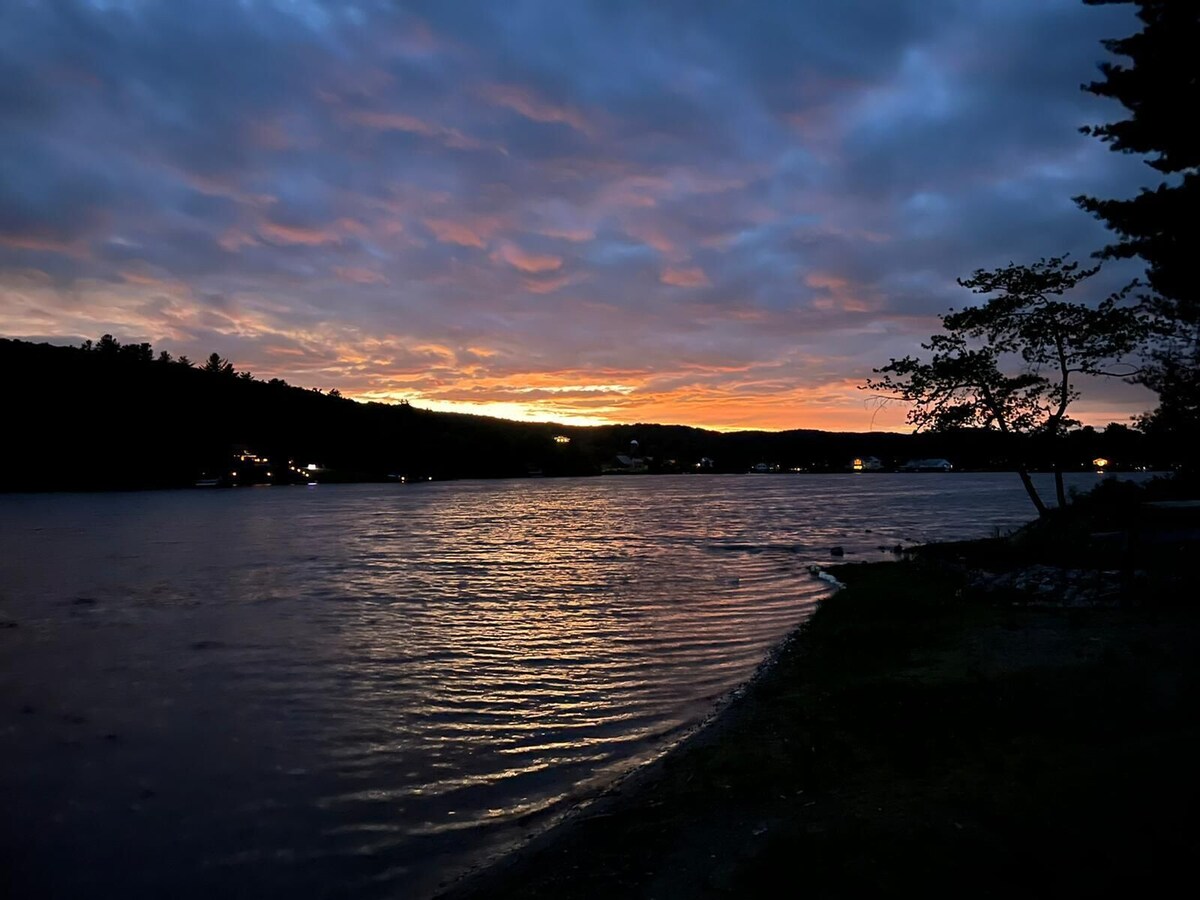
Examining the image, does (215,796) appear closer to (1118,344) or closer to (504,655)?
(504,655)

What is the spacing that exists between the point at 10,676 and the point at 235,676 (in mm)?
5077

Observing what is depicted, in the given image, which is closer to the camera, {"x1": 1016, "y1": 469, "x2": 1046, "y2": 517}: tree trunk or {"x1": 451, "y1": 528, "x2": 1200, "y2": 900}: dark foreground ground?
{"x1": 451, "y1": 528, "x2": 1200, "y2": 900}: dark foreground ground

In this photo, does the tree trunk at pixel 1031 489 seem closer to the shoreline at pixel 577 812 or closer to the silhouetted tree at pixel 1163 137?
the silhouetted tree at pixel 1163 137

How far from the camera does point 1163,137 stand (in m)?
12.7

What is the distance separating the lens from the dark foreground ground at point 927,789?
229 inches

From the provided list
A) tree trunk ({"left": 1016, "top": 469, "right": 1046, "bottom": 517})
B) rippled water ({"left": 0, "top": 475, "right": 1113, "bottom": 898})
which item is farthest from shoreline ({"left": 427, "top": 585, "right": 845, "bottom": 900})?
tree trunk ({"left": 1016, "top": 469, "right": 1046, "bottom": 517})

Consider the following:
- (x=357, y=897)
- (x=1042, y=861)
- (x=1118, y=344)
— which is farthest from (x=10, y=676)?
(x=1118, y=344)

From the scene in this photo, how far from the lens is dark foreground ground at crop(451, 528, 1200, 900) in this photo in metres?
5.81

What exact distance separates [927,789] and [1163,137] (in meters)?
11.8

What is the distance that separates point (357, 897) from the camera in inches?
285

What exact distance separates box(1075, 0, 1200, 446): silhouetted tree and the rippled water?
10.8 meters

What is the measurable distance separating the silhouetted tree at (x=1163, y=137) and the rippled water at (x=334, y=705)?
10.8 m

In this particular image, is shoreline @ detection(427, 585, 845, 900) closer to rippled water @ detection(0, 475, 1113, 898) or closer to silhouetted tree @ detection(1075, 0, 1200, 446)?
rippled water @ detection(0, 475, 1113, 898)

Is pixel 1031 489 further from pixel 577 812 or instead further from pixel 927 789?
pixel 577 812
